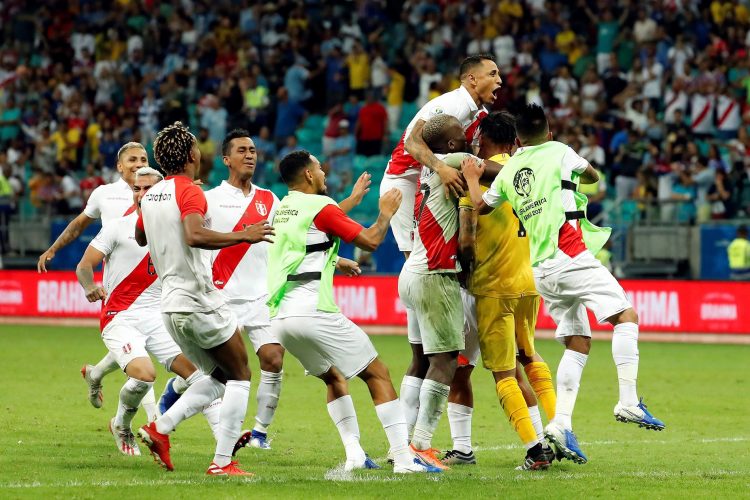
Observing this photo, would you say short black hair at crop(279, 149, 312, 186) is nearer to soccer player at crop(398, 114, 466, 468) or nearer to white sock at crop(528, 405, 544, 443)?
soccer player at crop(398, 114, 466, 468)

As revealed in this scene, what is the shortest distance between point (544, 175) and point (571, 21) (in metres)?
18.8

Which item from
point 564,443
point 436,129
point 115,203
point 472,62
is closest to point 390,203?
point 436,129

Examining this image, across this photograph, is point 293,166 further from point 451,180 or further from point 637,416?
point 637,416

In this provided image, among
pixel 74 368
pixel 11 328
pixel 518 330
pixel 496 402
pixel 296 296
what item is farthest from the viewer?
pixel 11 328

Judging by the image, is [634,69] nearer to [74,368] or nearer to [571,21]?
Answer: [571,21]

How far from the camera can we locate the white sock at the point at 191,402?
29.7 ft

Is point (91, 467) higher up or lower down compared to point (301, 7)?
lower down

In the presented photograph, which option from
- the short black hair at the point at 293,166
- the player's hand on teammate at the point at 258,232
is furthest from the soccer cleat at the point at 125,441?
the player's hand on teammate at the point at 258,232

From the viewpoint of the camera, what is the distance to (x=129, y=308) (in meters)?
10.7

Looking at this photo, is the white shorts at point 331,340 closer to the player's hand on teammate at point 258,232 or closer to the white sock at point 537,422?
the player's hand on teammate at point 258,232

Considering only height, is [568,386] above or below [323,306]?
below

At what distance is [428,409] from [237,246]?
2.54 meters

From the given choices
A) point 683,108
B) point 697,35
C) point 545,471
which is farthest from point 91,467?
point 697,35

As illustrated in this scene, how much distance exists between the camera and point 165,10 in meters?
33.2
